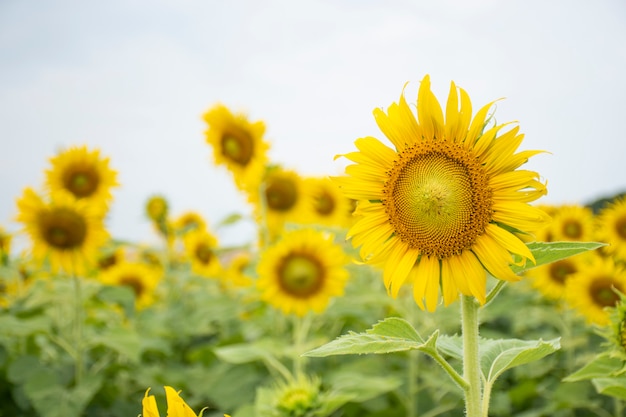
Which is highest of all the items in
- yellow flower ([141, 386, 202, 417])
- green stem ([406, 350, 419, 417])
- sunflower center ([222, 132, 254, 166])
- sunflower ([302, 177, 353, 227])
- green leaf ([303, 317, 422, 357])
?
sunflower center ([222, 132, 254, 166])

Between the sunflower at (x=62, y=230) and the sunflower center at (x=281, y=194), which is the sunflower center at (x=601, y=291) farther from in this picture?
the sunflower at (x=62, y=230)

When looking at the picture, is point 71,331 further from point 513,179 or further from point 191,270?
point 513,179

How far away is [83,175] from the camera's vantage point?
13.8 ft

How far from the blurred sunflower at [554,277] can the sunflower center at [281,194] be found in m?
1.86

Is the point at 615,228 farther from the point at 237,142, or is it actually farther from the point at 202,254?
the point at 202,254

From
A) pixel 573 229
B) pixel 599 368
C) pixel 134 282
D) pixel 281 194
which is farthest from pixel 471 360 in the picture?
pixel 134 282

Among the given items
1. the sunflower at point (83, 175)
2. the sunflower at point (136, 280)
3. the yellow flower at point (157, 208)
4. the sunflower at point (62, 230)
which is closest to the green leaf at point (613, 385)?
the sunflower at point (62, 230)

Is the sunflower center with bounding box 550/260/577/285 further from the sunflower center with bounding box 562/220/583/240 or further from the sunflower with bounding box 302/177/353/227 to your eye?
the sunflower with bounding box 302/177/353/227

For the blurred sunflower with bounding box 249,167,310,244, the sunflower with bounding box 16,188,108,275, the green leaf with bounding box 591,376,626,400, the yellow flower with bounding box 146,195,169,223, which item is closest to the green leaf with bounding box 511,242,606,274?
the green leaf with bounding box 591,376,626,400

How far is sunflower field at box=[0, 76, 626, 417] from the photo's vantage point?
54.0 inches

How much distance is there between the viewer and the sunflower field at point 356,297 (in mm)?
1372

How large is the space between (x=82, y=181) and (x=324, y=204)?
189 cm

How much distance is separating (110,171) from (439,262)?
332 centimetres

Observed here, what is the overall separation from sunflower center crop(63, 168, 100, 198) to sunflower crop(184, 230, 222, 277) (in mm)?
2200
